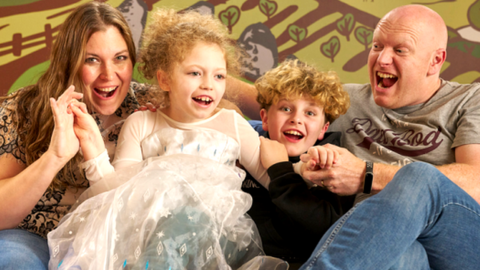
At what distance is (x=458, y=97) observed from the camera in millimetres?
1763

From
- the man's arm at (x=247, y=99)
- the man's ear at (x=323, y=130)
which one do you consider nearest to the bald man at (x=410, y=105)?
the man's ear at (x=323, y=130)

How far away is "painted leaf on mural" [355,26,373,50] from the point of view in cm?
297

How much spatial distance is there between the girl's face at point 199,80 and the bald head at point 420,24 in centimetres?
88

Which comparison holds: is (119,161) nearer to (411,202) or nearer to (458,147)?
(411,202)

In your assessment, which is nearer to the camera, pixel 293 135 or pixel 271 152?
pixel 271 152

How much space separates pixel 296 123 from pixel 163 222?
73cm

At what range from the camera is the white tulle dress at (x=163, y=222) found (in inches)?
45.4

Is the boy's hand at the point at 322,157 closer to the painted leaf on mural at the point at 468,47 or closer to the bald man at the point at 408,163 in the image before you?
the bald man at the point at 408,163

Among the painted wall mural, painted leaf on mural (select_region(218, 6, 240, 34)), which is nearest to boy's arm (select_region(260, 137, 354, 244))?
the painted wall mural

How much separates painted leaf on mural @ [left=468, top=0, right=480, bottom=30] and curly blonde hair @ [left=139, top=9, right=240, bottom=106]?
86.6 inches

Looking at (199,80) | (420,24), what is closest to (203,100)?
(199,80)

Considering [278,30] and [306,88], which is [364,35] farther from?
[306,88]

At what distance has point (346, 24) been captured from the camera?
296 cm

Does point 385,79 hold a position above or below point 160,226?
above
